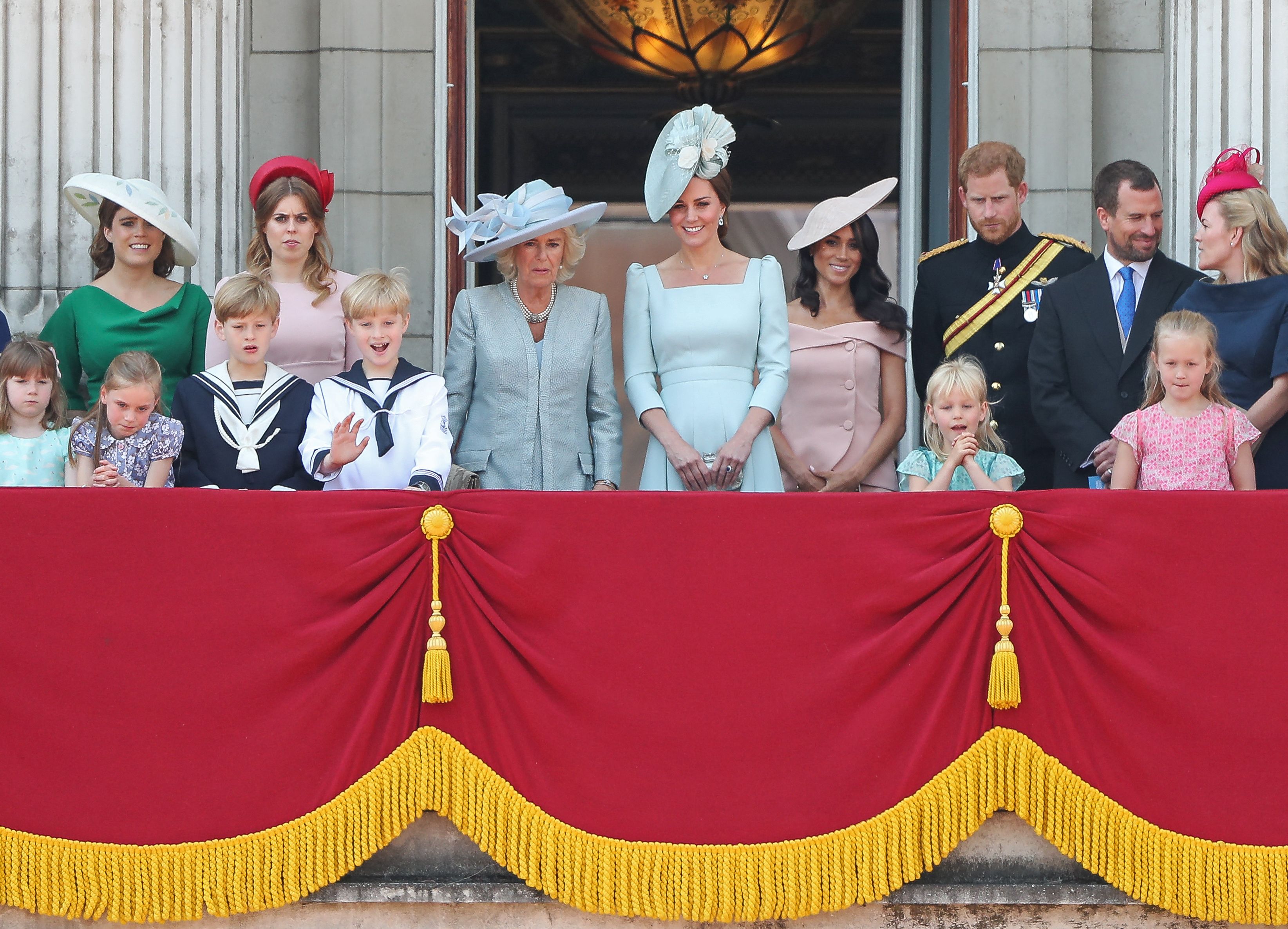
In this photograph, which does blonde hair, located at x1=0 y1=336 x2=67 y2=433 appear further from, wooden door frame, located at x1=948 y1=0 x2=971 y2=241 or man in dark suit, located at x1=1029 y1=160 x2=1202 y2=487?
wooden door frame, located at x1=948 y1=0 x2=971 y2=241

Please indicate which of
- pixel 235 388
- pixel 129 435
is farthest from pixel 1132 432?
pixel 129 435

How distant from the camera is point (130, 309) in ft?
18.5

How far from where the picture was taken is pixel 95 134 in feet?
22.2

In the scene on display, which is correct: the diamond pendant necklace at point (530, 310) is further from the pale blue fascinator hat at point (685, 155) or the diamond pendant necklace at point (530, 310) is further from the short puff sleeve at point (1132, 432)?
the short puff sleeve at point (1132, 432)

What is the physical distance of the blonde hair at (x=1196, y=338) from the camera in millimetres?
4750

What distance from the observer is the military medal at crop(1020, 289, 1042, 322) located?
5.64 m

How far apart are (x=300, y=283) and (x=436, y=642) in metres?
1.81

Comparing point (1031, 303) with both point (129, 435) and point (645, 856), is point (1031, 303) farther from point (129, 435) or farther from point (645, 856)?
point (129, 435)

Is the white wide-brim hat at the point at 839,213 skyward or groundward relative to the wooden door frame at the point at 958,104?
groundward

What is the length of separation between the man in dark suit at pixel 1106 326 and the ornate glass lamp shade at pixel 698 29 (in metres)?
3.29

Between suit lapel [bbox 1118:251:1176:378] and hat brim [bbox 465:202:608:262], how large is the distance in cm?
175

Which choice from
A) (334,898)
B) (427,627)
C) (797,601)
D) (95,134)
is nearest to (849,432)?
(797,601)

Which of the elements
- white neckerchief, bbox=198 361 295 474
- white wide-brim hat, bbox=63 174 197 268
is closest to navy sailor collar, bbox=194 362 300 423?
white neckerchief, bbox=198 361 295 474

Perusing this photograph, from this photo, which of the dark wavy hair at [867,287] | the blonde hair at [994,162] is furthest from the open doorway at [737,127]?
the blonde hair at [994,162]
